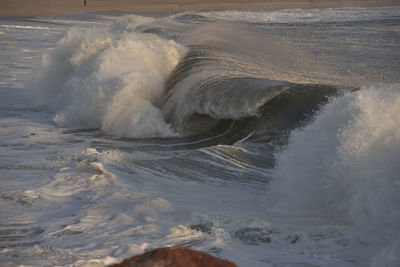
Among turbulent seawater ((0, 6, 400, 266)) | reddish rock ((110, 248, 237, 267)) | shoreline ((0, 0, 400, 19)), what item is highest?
shoreline ((0, 0, 400, 19))

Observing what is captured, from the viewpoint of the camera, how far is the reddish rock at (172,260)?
165 cm

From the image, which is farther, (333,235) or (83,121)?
(83,121)

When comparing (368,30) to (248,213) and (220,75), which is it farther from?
(248,213)

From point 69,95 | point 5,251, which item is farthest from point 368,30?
point 5,251

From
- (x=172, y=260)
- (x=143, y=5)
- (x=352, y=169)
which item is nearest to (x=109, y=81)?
(x=352, y=169)

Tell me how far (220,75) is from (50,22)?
2418 cm

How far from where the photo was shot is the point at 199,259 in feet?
5.51

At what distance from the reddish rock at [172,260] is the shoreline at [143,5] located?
35.9 meters

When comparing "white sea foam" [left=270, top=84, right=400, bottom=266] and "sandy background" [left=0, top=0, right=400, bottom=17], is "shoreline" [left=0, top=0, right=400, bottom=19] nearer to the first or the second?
"sandy background" [left=0, top=0, right=400, bottom=17]

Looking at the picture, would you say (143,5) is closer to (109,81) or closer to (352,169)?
(109,81)

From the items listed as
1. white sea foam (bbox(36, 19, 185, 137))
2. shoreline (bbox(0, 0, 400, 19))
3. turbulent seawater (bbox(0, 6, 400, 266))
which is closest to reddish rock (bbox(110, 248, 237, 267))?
turbulent seawater (bbox(0, 6, 400, 266))

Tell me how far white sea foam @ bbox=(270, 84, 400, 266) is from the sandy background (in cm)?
3303

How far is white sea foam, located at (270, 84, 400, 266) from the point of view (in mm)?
4051

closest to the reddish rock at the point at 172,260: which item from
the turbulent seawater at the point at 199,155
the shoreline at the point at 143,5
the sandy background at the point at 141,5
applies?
the turbulent seawater at the point at 199,155
